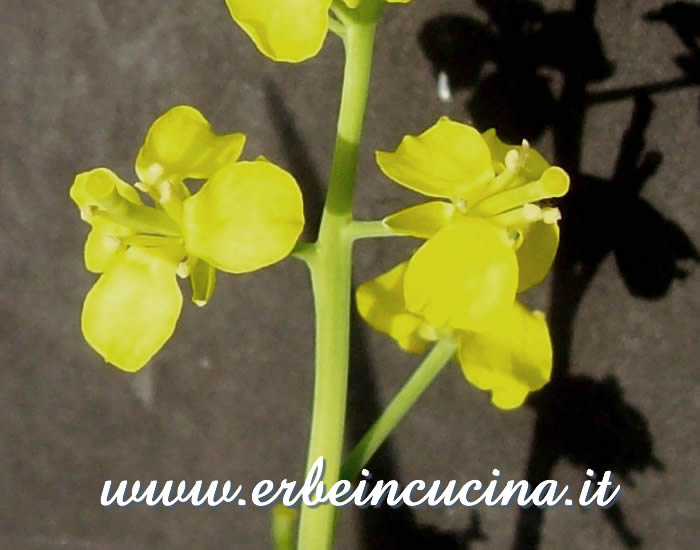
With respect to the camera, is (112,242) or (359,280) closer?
(112,242)

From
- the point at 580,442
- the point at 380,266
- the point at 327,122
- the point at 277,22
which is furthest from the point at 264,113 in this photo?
the point at 580,442

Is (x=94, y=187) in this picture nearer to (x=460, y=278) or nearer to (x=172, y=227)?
(x=172, y=227)

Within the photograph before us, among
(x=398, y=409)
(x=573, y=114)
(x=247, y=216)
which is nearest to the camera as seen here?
(x=247, y=216)

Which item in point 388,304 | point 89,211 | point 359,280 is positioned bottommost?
point 359,280

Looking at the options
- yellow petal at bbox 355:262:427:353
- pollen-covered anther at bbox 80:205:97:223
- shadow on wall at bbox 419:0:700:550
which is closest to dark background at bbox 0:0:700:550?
shadow on wall at bbox 419:0:700:550

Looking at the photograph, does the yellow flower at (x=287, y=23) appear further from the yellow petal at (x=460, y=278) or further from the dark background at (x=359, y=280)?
the dark background at (x=359, y=280)

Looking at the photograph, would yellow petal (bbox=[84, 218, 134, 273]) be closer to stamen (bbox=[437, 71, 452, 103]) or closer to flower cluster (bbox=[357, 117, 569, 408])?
flower cluster (bbox=[357, 117, 569, 408])

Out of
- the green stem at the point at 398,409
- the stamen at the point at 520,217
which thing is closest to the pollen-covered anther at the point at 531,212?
the stamen at the point at 520,217

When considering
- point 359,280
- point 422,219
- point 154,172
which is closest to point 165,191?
point 154,172
